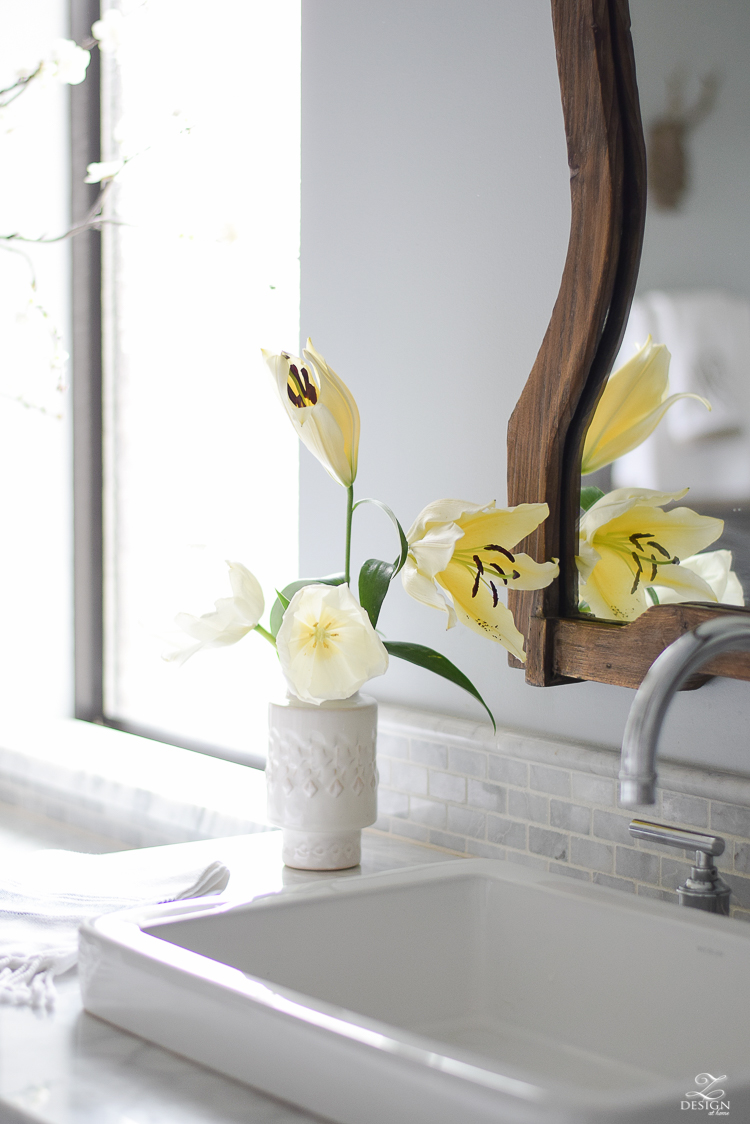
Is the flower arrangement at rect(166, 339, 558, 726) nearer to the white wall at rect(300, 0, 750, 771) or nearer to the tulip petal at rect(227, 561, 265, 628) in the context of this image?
the tulip petal at rect(227, 561, 265, 628)

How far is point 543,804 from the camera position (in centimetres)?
111

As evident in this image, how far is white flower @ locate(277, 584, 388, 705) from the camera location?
0.98 metres

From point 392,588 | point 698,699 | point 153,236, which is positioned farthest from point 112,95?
point 698,699

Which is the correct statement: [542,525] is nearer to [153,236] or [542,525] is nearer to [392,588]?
[392,588]

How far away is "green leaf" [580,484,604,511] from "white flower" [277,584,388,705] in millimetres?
220

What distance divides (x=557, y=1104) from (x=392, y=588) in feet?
2.62

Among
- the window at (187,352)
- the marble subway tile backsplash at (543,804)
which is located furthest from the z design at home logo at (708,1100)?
the window at (187,352)

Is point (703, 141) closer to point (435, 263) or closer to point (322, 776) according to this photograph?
point (435, 263)

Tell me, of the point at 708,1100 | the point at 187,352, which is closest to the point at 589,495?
the point at 708,1100

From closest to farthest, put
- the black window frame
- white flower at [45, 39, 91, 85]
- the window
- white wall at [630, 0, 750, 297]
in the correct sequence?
white wall at [630, 0, 750, 297] < white flower at [45, 39, 91, 85] < the window < the black window frame

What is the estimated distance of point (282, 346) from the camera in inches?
67.8

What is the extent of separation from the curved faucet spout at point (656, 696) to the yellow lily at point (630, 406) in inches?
9.4

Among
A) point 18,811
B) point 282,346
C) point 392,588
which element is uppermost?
point 282,346

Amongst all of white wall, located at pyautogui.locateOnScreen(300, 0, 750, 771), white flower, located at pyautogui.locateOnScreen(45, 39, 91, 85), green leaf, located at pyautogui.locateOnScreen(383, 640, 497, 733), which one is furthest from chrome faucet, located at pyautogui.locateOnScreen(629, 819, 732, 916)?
white flower, located at pyautogui.locateOnScreen(45, 39, 91, 85)
